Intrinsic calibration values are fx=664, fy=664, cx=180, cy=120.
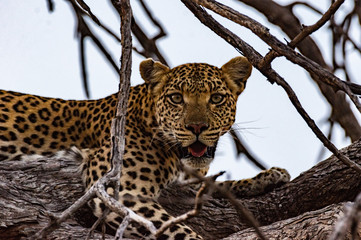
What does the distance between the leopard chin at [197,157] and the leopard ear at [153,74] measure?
0.78 meters

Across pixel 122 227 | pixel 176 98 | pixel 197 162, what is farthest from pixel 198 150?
pixel 122 227

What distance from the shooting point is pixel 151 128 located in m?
6.23

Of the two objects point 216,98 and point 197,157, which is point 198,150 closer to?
point 197,157

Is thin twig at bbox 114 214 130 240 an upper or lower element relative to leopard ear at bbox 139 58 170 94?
lower

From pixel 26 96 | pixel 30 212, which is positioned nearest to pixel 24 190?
pixel 30 212

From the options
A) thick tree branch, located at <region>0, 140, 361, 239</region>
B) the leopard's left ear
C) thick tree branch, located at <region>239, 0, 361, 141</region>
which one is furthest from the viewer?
the leopard's left ear

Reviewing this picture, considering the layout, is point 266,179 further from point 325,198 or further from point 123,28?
point 123,28

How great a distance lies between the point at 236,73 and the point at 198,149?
1001mm

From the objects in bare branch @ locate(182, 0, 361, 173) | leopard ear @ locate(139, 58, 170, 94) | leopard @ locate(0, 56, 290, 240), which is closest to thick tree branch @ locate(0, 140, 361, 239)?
leopard @ locate(0, 56, 290, 240)

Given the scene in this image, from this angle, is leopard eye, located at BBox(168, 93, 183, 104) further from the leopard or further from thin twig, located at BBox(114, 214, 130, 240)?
thin twig, located at BBox(114, 214, 130, 240)

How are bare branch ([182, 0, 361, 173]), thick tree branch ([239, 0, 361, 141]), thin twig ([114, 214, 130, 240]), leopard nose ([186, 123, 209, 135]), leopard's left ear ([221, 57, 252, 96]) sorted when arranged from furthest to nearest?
1. leopard's left ear ([221, 57, 252, 96])
2. thick tree branch ([239, 0, 361, 141])
3. leopard nose ([186, 123, 209, 135])
4. bare branch ([182, 0, 361, 173])
5. thin twig ([114, 214, 130, 240])

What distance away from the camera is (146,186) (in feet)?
18.8

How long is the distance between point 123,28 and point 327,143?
1410 mm

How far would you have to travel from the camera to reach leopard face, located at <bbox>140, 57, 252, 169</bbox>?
5.89 meters
